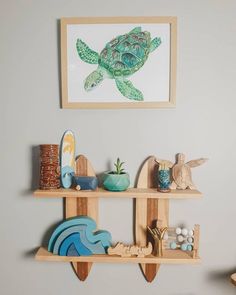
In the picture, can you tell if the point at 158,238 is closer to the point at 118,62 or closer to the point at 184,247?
the point at 184,247

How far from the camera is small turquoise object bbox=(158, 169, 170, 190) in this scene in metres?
0.92

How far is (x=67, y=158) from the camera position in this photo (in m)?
0.94

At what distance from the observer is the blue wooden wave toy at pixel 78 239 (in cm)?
93

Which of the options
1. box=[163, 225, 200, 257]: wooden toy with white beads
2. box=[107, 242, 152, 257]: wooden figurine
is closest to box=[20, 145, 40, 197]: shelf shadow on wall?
box=[107, 242, 152, 257]: wooden figurine

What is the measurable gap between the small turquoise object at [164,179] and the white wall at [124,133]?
0.28 ft

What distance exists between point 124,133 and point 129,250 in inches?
15.1

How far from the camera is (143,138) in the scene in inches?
38.8

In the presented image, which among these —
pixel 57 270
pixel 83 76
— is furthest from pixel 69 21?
pixel 57 270

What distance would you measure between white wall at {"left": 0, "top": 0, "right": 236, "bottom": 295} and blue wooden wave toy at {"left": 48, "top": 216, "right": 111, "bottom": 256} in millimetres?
64

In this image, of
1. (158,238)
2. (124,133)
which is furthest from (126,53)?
(158,238)

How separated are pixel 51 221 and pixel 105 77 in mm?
531

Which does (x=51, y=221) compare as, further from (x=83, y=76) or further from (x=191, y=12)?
(x=191, y=12)

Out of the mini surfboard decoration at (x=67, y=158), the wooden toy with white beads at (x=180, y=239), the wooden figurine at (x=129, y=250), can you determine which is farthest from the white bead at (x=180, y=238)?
the mini surfboard decoration at (x=67, y=158)

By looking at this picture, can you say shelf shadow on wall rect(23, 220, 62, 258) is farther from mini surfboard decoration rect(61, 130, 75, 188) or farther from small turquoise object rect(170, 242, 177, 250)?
small turquoise object rect(170, 242, 177, 250)
